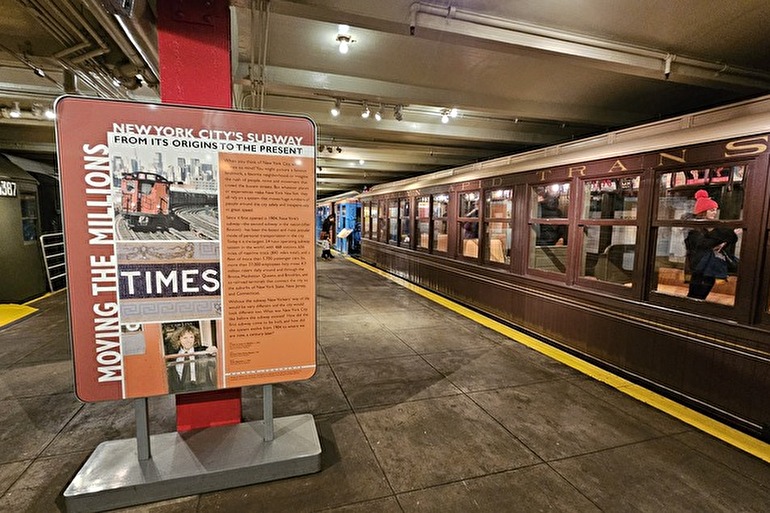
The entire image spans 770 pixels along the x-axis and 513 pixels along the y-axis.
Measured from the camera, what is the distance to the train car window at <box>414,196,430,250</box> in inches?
334

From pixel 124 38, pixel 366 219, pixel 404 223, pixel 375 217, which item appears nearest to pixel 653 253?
pixel 124 38

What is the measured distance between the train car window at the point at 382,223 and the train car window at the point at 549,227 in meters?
6.23

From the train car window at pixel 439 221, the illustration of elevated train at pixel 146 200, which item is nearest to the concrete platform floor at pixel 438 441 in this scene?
the illustration of elevated train at pixel 146 200

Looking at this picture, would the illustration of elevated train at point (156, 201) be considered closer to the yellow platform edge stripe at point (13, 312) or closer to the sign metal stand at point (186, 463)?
the sign metal stand at point (186, 463)

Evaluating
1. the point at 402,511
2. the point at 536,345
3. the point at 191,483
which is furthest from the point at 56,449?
the point at 536,345

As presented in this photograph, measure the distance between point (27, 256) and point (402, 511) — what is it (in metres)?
8.66

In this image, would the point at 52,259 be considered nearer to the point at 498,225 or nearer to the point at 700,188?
the point at 498,225

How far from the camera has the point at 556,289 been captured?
188 inches

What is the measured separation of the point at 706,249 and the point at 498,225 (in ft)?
9.86

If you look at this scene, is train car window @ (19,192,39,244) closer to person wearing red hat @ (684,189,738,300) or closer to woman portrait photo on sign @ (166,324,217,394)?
woman portrait photo on sign @ (166,324,217,394)

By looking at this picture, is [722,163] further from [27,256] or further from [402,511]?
[27,256]

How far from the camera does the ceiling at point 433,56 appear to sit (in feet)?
8.45

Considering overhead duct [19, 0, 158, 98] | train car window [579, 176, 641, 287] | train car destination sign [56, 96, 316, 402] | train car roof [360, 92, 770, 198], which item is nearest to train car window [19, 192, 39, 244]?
overhead duct [19, 0, 158, 98]

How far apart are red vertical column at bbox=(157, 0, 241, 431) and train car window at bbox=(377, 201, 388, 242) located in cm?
880
